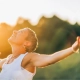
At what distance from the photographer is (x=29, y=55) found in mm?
Answer: 2072

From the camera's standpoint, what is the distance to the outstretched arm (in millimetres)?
1956

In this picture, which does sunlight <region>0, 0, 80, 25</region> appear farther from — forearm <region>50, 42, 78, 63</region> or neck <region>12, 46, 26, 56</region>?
forearm <region>50, 42, 78, 63</region>

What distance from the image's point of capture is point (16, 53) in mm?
2197

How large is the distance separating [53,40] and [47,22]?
0.21m

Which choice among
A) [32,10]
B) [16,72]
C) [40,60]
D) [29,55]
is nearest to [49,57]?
[40,60]

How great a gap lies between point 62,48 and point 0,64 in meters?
0.67

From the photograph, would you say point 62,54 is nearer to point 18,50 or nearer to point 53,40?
point 53,40

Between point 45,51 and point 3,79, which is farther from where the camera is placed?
point 45,51

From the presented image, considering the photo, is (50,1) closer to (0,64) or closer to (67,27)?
(67,27)

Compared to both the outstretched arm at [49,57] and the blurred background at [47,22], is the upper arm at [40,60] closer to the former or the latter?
the outstretched arm at [49,57]

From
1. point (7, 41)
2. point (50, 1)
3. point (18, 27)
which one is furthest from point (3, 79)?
point (50, 1)

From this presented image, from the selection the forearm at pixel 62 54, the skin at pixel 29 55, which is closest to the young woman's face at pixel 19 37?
the skin at pixel 29 55

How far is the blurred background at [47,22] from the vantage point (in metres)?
2.24

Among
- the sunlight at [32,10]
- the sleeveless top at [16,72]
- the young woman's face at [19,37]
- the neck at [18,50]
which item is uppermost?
the sunlight at [32,10]
